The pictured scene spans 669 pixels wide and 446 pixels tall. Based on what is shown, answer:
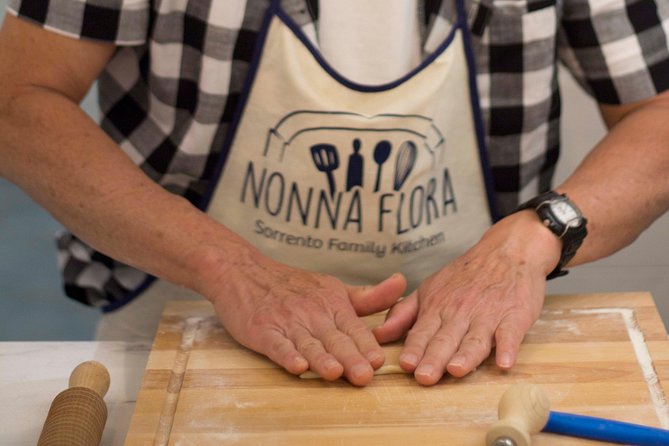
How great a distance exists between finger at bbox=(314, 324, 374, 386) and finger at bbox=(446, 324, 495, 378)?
0.24 feet

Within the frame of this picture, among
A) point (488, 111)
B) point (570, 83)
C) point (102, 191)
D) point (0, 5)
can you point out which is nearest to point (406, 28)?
point (488, 111)

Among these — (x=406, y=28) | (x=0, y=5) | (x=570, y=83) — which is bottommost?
(x=0, y=5)

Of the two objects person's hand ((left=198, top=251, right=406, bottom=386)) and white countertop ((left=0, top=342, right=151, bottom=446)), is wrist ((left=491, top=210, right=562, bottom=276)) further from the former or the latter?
white countertop ((left=0, top=342, right=151, bottom=446))

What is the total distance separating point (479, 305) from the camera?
0.97m

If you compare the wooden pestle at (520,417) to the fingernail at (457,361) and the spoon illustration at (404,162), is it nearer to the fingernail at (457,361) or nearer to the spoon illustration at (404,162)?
the fingernail at (457,361)

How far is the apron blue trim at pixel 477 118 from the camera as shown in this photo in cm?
110

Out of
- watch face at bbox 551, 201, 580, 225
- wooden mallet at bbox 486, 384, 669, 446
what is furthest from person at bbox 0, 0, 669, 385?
wooden mallet at bbox 486, 384, 669, 446

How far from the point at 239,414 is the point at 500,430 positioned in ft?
0.73

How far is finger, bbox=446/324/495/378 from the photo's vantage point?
2.91 feet

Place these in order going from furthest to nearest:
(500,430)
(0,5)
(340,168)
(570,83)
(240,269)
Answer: (0,5)
(570,83)
(340,168)
(240,269)
(500,430)

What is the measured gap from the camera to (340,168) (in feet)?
3.59

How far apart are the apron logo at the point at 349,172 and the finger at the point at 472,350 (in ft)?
0.73

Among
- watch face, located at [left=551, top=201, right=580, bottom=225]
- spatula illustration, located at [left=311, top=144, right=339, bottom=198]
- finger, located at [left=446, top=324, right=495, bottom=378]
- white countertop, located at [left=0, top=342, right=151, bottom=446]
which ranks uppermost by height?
watch face, located at [left=551, top=201, right=580, bottom=225]

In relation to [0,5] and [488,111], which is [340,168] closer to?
[488,111]
